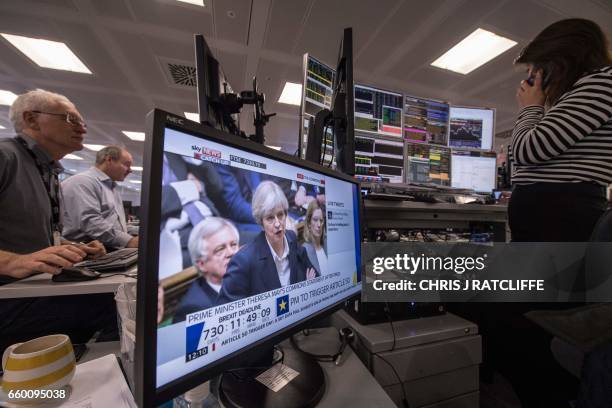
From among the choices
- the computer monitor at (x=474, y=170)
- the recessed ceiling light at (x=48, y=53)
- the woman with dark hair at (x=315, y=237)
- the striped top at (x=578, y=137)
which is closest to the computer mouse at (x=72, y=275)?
the woman with dark hair at (x=315, y=237)

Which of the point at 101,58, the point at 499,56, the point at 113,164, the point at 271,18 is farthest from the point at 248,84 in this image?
the point at 499,56

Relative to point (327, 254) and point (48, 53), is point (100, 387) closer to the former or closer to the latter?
point (327, 254)

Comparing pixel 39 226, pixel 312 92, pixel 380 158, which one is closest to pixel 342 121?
pixel 312 92

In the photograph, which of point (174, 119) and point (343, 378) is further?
point (343, 378)

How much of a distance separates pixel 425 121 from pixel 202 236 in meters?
1.61

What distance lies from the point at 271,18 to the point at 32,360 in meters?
2.66

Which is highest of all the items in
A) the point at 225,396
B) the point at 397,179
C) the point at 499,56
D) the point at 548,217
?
→ the point at 499,56

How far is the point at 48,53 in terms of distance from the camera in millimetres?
2717

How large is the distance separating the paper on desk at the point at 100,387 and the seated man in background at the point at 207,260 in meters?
0.23

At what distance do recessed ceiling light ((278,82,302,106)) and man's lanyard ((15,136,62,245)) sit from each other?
109 inches

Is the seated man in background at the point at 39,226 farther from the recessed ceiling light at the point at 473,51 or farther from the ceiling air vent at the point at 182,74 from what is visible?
the recessed ceiling light at the point at 473,51

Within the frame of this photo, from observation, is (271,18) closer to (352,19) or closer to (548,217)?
(352,19)

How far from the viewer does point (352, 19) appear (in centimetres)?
221

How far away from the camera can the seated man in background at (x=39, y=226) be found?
74 centimetres
